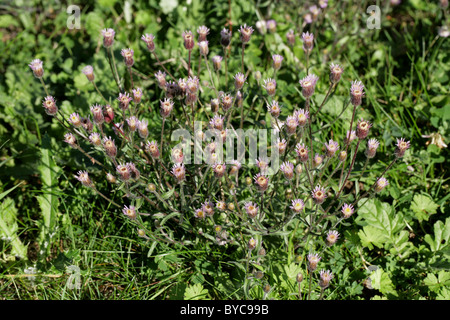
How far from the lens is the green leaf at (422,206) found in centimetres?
258

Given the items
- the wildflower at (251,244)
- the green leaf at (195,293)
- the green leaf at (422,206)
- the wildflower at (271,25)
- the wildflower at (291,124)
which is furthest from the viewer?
the wildflower at (271,25)

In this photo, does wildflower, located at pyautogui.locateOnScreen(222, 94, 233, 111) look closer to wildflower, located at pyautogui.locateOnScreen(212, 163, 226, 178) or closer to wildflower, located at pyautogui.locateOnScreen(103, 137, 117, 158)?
wildflower, located at pyautogui.locateOnScreen(212, 163, 226, 178)

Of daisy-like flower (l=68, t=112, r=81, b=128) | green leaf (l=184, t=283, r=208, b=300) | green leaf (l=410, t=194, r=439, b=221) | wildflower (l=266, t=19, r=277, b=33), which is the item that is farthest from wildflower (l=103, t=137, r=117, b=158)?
wildflower (l=266, t=19, r=277, b=33)

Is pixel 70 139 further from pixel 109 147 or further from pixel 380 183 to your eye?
pixel 380 183

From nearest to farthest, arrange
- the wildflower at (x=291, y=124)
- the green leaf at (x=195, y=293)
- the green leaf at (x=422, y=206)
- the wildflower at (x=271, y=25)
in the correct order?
1. the wildflower at (x=291, y=124)
2. the green leaf at (x=195, y=293)
3. the green leaf at (x=422, y=206)
4. the wildflower at (x=271, y=25)

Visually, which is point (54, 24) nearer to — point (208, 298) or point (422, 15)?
point (208, 298)

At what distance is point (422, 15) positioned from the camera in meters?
3.92

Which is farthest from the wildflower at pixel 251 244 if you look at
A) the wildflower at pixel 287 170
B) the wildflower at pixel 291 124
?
the wildflower at pixel 291 124

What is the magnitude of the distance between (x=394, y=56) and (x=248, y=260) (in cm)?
225

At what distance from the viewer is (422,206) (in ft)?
8.51

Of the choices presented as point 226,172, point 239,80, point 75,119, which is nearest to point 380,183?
point 226,172

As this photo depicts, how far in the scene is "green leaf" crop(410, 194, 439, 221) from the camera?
8.46ft

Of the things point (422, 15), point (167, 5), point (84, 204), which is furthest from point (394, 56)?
point (84, 204)

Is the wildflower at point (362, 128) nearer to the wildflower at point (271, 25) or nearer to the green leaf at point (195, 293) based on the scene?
the green leaf at point (195, 293)
